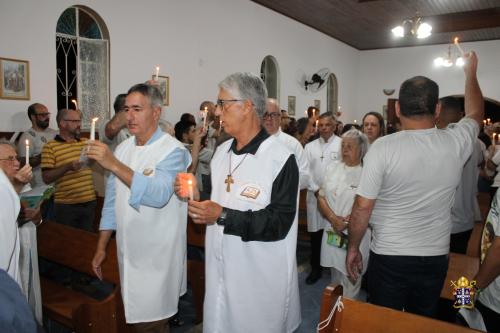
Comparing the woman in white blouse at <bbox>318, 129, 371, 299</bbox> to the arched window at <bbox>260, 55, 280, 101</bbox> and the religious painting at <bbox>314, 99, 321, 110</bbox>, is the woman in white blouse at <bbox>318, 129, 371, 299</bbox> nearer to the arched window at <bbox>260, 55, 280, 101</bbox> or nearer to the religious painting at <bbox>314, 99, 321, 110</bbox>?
the arched window at <bbox>260, 55, 280, 101</bbox>

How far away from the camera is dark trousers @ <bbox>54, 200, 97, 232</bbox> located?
4.03 meters

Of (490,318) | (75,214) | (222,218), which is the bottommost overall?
(490,318)

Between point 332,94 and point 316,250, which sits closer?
point 316,250

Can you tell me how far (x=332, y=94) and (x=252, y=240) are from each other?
12.6 meters

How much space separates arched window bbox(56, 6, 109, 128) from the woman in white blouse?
4206 mm

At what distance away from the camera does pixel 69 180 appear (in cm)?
407

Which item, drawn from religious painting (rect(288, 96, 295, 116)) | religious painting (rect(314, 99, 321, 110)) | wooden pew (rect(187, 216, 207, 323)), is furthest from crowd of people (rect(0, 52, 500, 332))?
religious painting (rect(314, 99, 321, 110))

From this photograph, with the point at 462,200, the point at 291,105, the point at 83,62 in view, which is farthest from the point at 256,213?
the point at 291,105

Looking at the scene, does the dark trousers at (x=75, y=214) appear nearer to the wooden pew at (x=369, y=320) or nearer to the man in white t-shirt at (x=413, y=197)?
the man in white t-shirt at (x=413, y=197)

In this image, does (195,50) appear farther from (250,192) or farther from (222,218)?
→ (222,218)

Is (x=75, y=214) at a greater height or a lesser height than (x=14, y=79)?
lesser

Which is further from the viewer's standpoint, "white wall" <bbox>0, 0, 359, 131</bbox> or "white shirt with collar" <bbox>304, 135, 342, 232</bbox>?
"white wall" <bbox>0, 0, 359, 131</bbox>

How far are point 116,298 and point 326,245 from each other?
1797mm

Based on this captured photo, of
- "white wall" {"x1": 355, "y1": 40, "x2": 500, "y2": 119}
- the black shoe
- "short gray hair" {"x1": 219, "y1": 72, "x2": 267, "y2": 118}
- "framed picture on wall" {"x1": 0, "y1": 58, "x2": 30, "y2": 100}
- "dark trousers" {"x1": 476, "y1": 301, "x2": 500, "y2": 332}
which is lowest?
the black shoe
